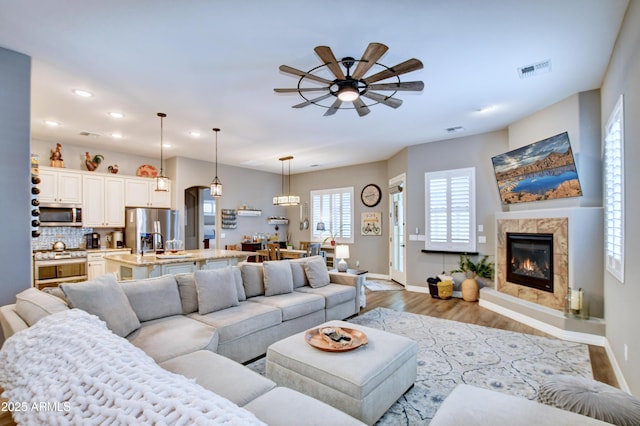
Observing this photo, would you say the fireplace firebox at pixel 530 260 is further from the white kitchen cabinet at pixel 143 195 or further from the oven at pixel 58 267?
the oven at pixel 58 267

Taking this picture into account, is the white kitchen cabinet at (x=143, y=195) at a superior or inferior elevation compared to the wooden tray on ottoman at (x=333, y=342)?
superior

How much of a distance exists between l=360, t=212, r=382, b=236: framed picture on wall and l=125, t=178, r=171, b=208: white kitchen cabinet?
15.9ft

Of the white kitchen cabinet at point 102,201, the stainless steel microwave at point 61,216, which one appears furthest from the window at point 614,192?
the stainless steel microwave at point 61,216

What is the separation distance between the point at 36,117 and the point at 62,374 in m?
5.42

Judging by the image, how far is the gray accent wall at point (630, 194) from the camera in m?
2.22

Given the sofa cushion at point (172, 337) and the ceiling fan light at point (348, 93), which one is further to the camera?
the ceiling fan light at point (348, 93)

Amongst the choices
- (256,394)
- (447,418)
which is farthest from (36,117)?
(447,418)

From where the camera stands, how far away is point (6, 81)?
9.09 ft

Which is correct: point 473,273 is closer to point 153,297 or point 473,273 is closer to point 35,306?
point 153,297

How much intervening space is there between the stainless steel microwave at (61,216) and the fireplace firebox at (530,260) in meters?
7.75

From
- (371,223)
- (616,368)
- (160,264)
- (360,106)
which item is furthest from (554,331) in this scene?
(160,264)

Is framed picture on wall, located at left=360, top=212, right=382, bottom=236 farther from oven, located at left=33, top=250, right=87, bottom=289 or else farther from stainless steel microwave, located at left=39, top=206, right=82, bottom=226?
stainless steel microwave, located at left=39, top=206, right=82, bottom=226

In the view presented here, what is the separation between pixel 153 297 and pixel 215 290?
58cm

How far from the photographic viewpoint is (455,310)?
4.92 m
